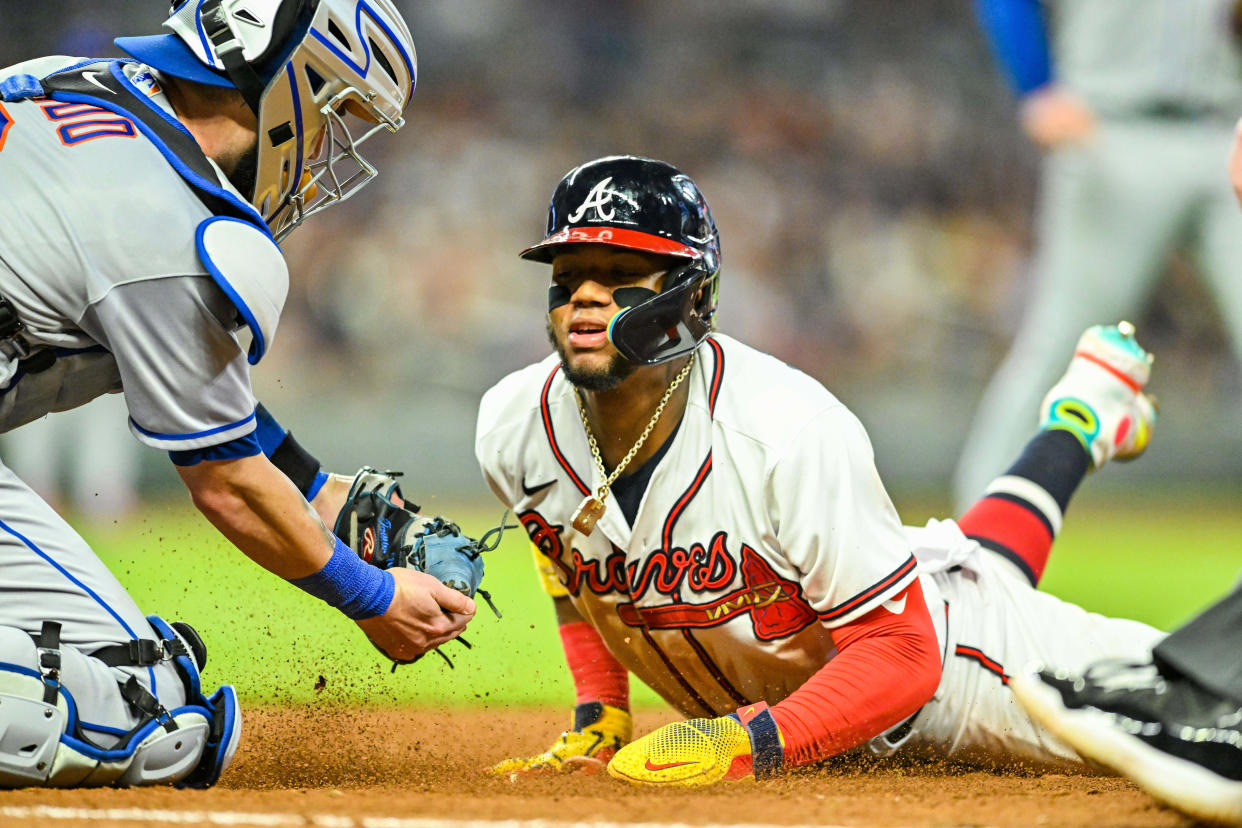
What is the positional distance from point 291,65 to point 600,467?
51.0 inches

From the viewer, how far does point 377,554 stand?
Result: 3467 mm

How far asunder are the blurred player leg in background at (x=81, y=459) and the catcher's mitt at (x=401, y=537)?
7.34 metres

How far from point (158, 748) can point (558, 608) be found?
4.85 ft

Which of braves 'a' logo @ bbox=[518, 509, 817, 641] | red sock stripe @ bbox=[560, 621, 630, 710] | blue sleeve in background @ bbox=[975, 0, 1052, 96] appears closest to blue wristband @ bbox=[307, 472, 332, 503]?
braves 'a' logo @ bbox=[518, 509, 817, 641]

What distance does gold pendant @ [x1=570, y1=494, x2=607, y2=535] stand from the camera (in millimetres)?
3377

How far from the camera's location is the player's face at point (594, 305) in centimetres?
331

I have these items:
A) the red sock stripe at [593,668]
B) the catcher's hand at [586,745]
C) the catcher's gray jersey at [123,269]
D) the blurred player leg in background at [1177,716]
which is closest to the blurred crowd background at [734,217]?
the red sock stripe at [593,668]

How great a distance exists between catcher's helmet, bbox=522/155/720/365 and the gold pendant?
0.40 m

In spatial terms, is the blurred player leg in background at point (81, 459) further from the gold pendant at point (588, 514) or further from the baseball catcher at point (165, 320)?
the gold pendant at point (588, 514)

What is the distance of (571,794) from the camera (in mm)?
2857

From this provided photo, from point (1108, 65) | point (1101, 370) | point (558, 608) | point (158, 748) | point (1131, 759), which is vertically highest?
point (1108, 65)

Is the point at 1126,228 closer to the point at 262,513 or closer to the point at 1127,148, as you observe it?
the point at 1127,148

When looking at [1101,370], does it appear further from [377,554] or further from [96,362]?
[96,362]

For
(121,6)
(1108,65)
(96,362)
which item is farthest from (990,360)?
(96,362)
